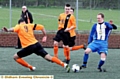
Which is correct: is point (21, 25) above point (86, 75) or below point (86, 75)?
above

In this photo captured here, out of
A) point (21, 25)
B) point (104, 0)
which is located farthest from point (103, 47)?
point (104, 0)

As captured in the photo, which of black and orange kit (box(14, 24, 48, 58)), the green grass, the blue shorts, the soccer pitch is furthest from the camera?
the green grass

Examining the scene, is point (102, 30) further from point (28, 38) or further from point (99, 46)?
point (28, 38)

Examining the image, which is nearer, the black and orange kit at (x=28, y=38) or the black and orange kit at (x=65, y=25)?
the black and orange kit at (x=28, y=38)

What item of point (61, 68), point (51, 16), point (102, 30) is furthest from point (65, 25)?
point (51, 16)

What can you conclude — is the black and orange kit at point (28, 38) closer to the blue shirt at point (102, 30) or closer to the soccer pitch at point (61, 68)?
the soccer pitch at point (61, 68)

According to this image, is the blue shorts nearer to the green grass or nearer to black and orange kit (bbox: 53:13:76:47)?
black and orange kit (bbox: 53:13:76:47)

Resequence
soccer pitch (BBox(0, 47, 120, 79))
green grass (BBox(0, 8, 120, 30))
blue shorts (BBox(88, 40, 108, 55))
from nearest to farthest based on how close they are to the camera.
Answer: soccer pitch (BBox(0, 47, 120, 79)) → blue shorts (BBox(88, 40, 108, 55)) → green grass (BBox(0, 8, 120, 30))

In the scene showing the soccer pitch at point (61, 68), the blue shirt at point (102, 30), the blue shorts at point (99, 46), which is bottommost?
the soccer pitch at point (61, 68)

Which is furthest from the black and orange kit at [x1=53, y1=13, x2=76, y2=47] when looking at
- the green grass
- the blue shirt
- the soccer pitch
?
the green grass

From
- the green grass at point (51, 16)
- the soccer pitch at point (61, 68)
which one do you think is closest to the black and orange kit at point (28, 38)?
the soccer pitch at point (61, 68)

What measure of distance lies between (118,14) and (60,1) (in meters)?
2.66

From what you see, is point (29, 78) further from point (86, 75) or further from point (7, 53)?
point (7, 53)

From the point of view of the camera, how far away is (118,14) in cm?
2177
